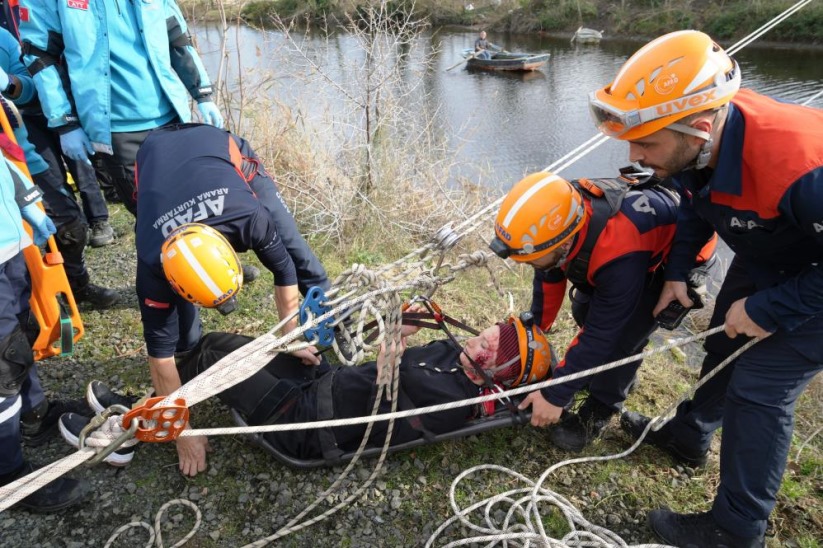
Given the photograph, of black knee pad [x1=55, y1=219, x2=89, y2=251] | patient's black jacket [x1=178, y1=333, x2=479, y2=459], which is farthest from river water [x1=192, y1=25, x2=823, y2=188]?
patient's black jacket [x1=178, y1=333, x2=479, y2=459]

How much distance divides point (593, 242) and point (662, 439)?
137cm

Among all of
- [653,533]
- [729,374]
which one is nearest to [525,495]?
[653,533]

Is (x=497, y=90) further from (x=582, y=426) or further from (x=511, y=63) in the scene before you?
(x=582, y=426)

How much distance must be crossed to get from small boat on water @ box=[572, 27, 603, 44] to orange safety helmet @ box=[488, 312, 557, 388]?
2449 centimetres

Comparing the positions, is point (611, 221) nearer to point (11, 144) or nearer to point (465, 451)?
point (465, 451)

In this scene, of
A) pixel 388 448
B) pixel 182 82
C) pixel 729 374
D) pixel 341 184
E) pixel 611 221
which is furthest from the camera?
pixel 341 184

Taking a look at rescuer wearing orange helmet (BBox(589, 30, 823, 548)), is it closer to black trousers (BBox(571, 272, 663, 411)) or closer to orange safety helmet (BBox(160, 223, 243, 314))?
black trousers (BBox(571, 272, 663, 411))

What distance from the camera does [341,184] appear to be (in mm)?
6492

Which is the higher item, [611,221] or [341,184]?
[611,221]

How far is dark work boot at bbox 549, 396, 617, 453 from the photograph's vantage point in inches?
128

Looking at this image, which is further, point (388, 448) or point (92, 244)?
point (92, 244)

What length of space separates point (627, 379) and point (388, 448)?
1426mm

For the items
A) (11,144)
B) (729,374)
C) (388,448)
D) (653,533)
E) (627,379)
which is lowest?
(653,533)

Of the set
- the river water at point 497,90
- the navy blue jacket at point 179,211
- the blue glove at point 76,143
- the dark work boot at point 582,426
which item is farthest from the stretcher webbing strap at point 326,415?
the river water at point 497,90
